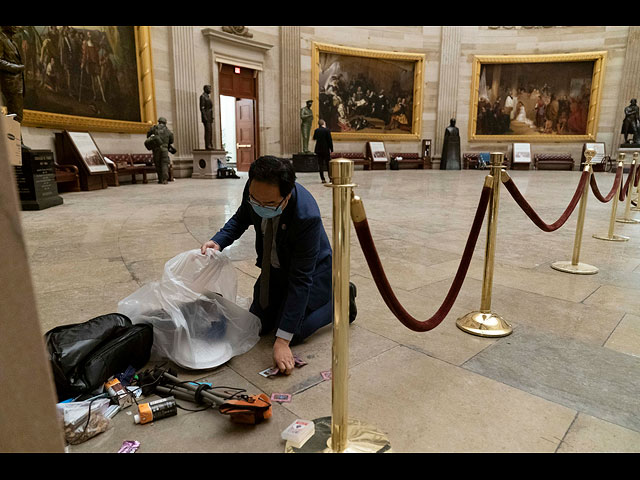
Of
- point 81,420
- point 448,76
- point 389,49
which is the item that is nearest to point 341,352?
point 81,420

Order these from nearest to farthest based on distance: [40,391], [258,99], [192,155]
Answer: [40,391] → [192,155] → [258,99]

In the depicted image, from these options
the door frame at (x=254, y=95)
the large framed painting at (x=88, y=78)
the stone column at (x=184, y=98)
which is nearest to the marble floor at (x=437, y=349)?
the large framed painting at (x=88, y=78)

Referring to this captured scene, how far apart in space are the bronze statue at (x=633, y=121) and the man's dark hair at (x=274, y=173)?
1924 centimetres

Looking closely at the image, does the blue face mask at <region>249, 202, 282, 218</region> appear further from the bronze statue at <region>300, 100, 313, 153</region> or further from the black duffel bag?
the bronze statue at <region>300, 100, 313, 153</region>

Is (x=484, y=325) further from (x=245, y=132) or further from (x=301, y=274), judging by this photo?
(x=245, y=132)

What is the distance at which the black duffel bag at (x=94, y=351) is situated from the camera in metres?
1.76

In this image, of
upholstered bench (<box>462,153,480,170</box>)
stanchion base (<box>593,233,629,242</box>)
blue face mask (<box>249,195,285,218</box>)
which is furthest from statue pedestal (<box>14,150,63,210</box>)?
upholstered bench (<box>462,153,480,170</box>)

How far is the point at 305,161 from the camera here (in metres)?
16.0

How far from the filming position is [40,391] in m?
0.78

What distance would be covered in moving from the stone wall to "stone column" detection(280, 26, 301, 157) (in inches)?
1.5

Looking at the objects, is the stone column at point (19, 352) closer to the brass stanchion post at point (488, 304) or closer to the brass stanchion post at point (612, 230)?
the brass stanchion post at point (488, 304)
